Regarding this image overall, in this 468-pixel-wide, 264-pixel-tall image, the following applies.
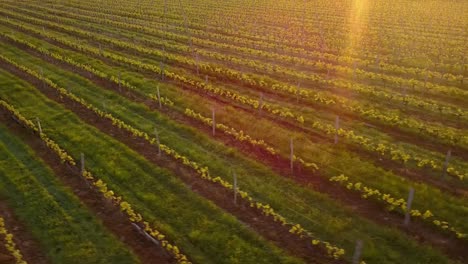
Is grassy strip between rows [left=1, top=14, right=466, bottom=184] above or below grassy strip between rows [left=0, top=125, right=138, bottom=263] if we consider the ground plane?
above

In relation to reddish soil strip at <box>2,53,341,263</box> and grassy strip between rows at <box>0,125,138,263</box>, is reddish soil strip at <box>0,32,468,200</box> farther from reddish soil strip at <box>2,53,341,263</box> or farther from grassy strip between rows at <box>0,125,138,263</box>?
grassy strip between rows at <box>0,125,138,263</box>

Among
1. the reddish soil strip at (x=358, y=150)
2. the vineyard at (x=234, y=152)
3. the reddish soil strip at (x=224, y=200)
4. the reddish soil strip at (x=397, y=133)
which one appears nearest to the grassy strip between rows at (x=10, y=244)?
the vineyard at (x=234, y=152)

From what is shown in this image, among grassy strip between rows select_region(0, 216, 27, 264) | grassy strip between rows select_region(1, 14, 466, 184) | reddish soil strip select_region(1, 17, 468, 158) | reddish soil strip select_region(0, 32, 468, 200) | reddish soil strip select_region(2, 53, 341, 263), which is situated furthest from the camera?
reddish soil strip select_region(1, 17, 468, 158)

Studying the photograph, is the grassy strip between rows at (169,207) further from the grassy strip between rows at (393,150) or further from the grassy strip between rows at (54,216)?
the grassy strip between rows at (393,150)

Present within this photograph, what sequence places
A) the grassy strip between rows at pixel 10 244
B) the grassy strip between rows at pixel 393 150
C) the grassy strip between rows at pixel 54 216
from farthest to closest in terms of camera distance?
the grassy strip between rows at pixel 393 150
the grassy strip between rows at pixel 54 216
the grassy strip between rows at pixel 10 244

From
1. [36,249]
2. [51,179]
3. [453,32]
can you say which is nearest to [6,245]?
[36,249]

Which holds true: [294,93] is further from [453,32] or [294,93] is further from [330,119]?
[453,32]

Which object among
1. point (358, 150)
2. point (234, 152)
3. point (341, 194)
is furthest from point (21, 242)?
point (358, 150)

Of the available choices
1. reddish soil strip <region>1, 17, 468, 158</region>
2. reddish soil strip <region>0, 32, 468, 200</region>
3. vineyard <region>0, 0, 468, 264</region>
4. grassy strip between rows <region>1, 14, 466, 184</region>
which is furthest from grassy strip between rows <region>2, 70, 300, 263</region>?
reddish soil strip <region>1, 17, 468, 158</region>
